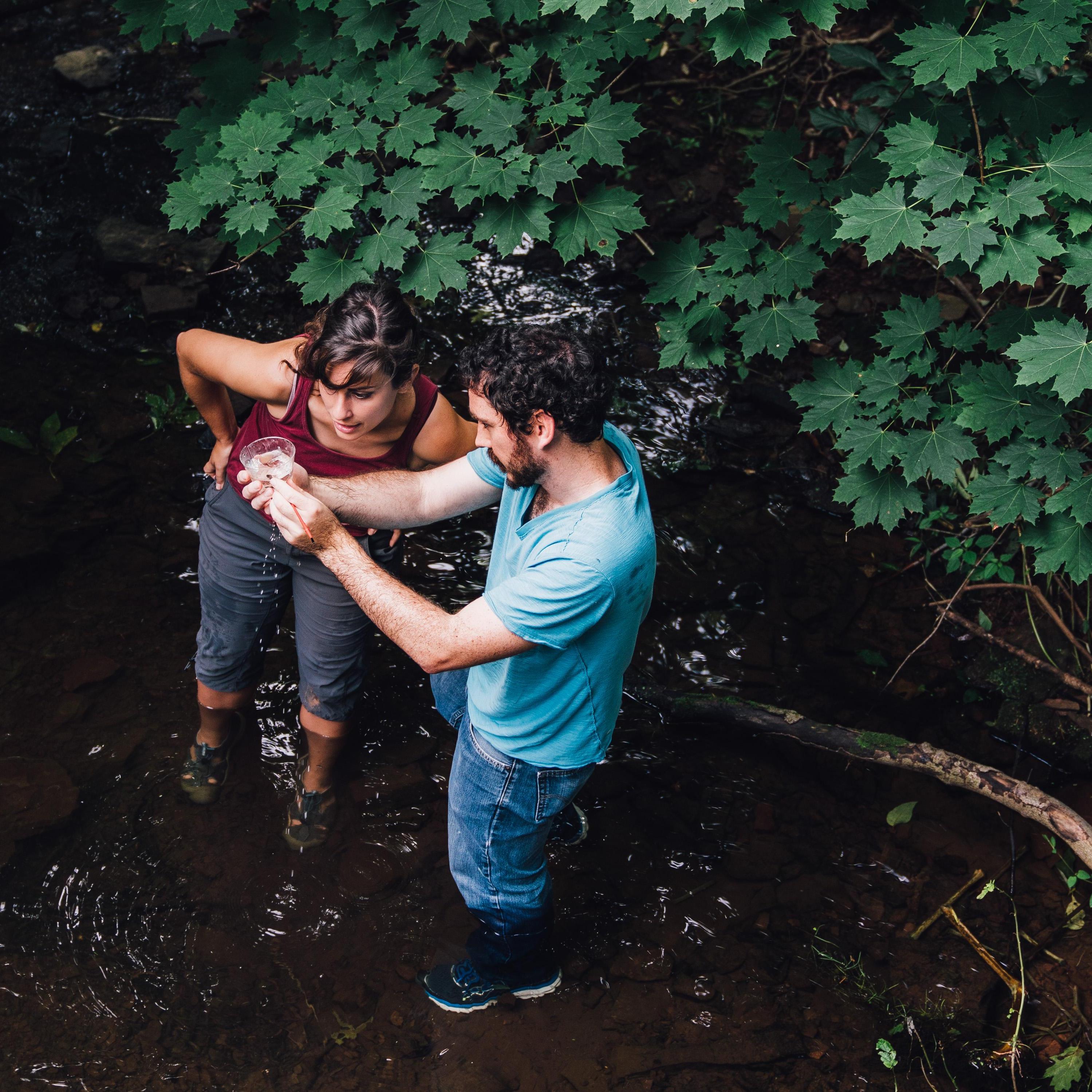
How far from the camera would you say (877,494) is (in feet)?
11.9

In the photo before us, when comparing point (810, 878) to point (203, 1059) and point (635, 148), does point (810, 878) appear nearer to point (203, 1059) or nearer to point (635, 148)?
point (203, 1059)

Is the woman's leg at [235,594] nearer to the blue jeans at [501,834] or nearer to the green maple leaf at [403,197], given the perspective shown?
the blue jeans at [501,834]

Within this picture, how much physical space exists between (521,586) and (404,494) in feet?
2.49

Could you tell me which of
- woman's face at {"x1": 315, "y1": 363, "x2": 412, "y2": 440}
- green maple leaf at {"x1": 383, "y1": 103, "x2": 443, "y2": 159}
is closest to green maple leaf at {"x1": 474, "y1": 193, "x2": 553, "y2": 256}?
green maple leaf at {"x1": 383, "y1": 103, "x2": 443, "y2": 159}

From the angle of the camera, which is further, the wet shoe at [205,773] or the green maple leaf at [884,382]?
the wet shoe at [205,773]

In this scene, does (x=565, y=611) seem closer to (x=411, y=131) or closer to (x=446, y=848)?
(x=411, y=131)

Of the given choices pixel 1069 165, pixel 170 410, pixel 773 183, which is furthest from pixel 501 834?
pixel 170 410

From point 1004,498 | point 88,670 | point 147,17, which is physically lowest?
point 88,670

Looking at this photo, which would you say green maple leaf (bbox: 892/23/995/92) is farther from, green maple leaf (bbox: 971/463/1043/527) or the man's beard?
the man's beard

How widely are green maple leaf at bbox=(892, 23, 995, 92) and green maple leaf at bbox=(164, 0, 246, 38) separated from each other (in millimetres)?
2196

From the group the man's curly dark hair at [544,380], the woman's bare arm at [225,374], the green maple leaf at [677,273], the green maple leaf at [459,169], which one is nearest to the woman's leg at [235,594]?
the woman's bare arm at [225,374]

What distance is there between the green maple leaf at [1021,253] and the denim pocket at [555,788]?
6.17ft

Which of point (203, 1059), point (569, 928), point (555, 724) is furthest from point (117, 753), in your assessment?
point (555, 724)

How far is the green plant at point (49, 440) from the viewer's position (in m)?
4.74
